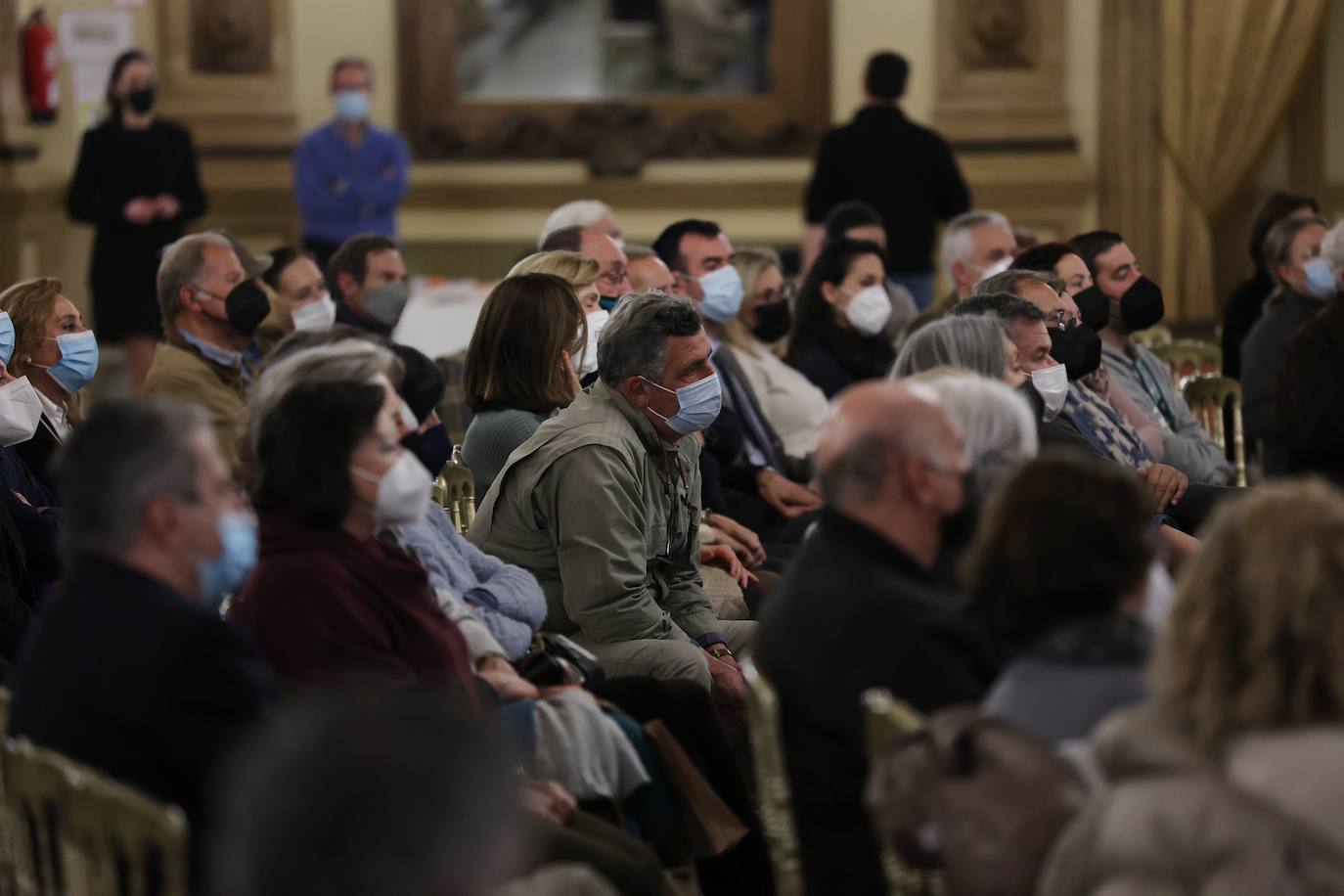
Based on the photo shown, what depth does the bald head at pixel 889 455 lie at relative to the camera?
2.78m

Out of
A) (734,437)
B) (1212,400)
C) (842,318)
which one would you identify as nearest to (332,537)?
(734,437)

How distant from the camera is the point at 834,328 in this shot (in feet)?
21.4

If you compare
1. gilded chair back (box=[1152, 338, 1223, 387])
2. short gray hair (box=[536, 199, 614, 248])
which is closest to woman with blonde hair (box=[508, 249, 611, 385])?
short gray hair (box=[536, 199, 614, 248])

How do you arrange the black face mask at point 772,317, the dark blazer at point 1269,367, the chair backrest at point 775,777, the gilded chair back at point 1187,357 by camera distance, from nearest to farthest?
1. the chair backrest at point 775,777
2. the dark blazer at point 1269,367
3. the black face mask at point 772,317
4. the gilded chair back at point 1187,357

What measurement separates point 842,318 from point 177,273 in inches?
85.8

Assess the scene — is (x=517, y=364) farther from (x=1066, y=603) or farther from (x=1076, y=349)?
(x=1066, y=603)

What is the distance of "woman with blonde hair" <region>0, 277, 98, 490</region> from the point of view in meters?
4.81

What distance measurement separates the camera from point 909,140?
8812 mm

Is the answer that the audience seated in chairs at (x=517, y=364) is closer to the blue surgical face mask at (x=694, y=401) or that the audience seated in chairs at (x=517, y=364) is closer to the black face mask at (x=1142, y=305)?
the blue surgical face mask at (x=694, y=401)

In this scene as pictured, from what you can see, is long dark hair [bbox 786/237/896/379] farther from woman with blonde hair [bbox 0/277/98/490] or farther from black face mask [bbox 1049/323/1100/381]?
woman with blonde hair [bbox 0/277/98/490]

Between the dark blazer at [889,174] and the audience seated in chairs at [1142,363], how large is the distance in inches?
113

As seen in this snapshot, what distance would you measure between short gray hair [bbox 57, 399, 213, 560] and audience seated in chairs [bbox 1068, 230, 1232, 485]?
3.45 m

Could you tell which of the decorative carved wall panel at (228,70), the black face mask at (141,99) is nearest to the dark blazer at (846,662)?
the black face mask at (141,99)

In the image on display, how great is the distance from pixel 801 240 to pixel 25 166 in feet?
13.7
